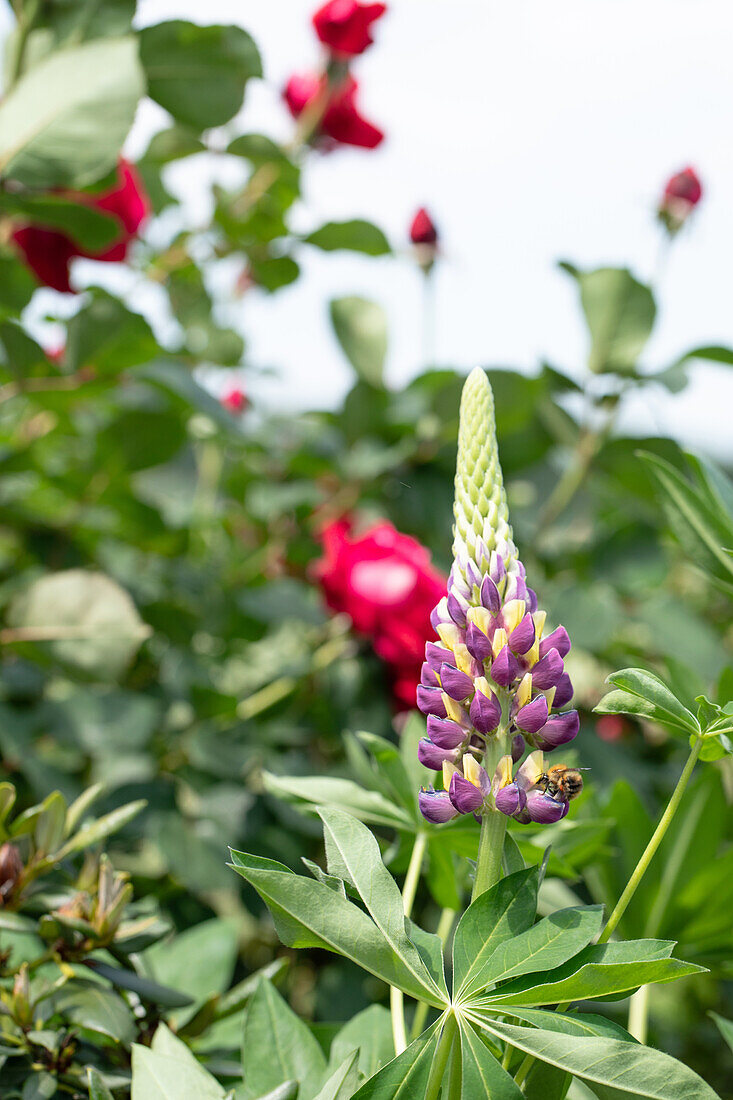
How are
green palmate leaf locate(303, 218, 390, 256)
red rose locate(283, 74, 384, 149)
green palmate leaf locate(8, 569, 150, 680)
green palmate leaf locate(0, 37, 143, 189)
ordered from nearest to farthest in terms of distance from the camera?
green palmate leaf locate(0, 37, 143, 189), green palmate leaf locate(8, 569, 150, 680), green palmate leaf locate(303, 218, 390, 256), red rose locate(283, 74, 384, 149)

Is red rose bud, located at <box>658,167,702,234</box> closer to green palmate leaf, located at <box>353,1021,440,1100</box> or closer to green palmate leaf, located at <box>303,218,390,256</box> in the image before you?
green palmate leaf, located at <box>303,218,390,256</box>

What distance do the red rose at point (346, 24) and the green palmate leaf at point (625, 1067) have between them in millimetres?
1177

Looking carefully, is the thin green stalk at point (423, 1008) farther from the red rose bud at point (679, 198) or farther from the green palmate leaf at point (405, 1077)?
the red rose bud at point (679, 198)

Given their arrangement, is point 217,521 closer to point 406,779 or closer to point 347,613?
point 347,613

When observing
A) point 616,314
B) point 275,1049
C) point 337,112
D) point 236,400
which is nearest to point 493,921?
point 275,1049

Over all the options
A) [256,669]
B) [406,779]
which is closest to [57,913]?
[406,779]

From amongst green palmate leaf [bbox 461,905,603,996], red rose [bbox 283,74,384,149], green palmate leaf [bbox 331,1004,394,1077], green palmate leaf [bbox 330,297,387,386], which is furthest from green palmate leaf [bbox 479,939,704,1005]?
red rose [bbox 283,74,384,149]

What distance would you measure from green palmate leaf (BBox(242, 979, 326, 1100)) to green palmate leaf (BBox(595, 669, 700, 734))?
22 centimetres

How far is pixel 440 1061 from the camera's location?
314mm

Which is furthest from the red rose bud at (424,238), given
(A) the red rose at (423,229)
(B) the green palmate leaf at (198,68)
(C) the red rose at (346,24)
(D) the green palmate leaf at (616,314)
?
(B) the green palmate leaf at (198,68)

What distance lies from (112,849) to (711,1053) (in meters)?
1.12

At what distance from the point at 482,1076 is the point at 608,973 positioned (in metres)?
0.06

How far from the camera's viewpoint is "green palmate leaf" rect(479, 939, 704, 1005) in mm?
301

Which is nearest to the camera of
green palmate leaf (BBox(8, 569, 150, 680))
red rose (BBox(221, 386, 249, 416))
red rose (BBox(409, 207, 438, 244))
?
green palmate leaf (BBox(8, 569, 150, 680))
